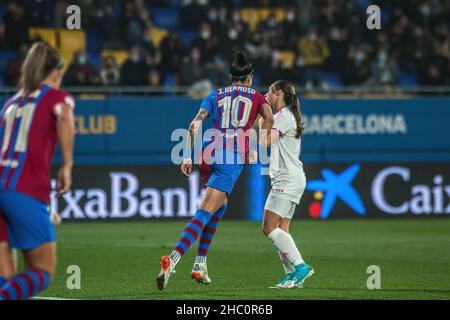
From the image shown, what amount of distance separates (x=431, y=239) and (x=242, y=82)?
20.6 ft

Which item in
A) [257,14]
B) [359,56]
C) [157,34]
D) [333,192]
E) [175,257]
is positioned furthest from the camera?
[257,14]

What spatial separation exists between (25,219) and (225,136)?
13.2 feet

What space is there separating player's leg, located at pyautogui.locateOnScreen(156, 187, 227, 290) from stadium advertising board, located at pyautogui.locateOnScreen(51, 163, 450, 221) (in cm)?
813

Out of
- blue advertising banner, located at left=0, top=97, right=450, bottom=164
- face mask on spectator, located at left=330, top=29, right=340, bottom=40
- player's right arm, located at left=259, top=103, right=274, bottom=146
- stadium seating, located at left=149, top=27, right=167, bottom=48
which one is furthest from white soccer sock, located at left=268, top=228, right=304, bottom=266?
stadium seating, located at left=149, top=27, right=167, bottom=48

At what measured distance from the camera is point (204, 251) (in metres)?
9.95

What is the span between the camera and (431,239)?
15.2 meters

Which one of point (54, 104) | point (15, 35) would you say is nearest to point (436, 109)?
point (15, 35)

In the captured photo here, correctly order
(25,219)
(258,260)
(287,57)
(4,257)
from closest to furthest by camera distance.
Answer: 1. (25,219)
2. (4,257)
3. (258,260)
4. (287,57)

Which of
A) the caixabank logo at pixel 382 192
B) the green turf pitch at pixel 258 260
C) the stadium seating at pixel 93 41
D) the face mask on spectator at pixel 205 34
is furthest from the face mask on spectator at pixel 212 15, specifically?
the green turf pitch at pixel 258 260

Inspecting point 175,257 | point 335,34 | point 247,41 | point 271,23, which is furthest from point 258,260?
point 271,23

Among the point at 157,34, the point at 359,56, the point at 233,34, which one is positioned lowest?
the point at 359,56

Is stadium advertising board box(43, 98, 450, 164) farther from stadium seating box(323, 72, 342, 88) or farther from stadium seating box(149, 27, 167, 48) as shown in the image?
stadium seating box(149, 27, 167, 48)

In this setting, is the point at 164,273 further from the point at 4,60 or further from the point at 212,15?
the point at 212,15

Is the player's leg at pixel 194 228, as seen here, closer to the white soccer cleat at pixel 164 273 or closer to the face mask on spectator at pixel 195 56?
the white soccer cleat at pixel 164 273
